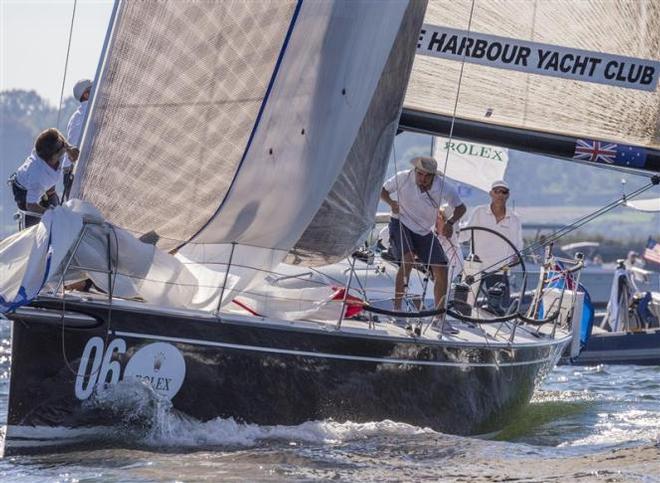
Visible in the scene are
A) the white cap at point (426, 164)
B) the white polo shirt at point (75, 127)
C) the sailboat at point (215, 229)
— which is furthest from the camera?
the white polo shirt at point (75, 127)

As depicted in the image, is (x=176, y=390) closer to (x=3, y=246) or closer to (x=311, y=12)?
(x=3, y=246)

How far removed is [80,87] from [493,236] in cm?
324

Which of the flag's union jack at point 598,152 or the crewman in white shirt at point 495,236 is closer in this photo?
the flag's union jack at point 598,152

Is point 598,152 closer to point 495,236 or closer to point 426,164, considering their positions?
point 426,164

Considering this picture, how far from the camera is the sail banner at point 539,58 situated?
9.52m

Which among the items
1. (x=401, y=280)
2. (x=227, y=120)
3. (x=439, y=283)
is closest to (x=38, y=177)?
(x=227, y=120)

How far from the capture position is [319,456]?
731 centimetres

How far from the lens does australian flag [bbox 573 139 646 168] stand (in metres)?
9.34

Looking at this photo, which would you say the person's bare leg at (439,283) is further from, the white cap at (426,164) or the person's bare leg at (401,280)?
the white cap at (426,164)

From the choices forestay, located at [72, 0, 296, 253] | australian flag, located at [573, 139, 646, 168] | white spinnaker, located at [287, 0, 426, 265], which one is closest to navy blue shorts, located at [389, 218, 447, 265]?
white spinnaker, located at [287, 0, 426, 265]

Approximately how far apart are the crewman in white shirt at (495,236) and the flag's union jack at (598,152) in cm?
122

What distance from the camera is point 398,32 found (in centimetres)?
833

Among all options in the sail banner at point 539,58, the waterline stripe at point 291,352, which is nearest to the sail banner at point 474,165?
the sail banner at point 539,58

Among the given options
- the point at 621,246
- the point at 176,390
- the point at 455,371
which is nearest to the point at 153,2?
the point at 176,390
